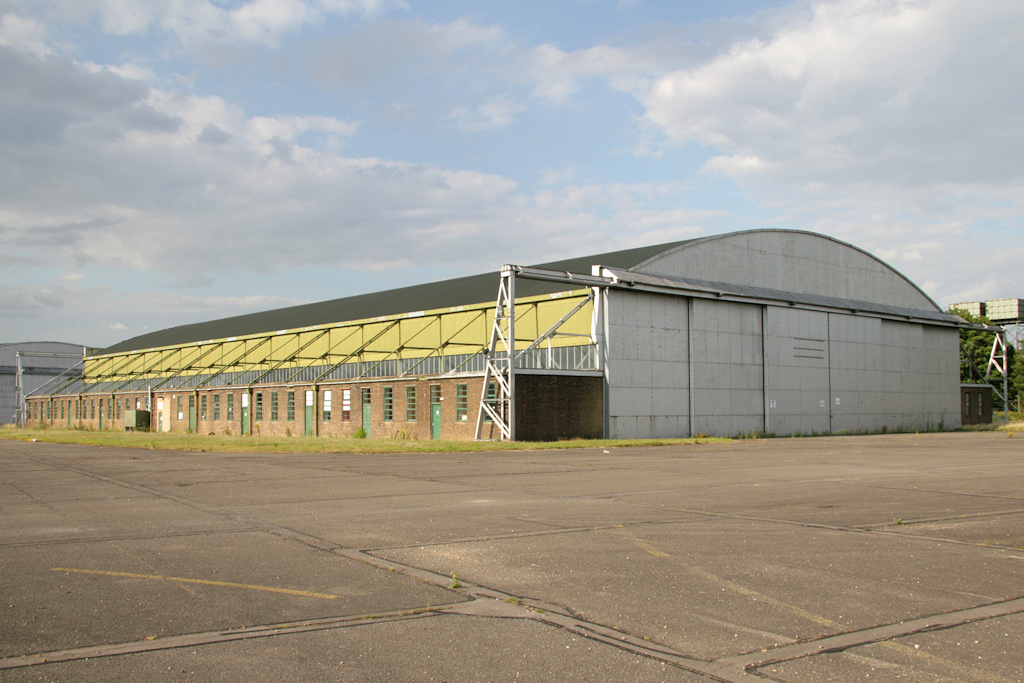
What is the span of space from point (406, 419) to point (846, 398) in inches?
1003

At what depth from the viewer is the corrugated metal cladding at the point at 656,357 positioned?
38.9 m

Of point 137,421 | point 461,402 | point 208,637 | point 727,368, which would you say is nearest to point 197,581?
point 208,637

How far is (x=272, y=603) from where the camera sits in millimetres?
7004

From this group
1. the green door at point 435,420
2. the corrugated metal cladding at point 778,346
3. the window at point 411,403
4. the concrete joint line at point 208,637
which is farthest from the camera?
the window at point 411,403

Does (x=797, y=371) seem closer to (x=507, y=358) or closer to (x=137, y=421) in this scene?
(x=507, y=358)

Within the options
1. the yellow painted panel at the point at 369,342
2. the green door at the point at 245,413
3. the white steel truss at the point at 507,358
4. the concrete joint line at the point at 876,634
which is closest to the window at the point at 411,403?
the yellow painted panel at the point at 369,342

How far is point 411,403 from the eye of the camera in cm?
4200

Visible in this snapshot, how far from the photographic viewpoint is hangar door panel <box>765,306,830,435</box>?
45094 mm

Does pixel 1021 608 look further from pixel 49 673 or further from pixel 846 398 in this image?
pixel 846 398

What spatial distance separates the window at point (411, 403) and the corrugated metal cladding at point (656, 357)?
96 mm

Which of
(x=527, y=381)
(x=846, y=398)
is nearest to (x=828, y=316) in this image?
(x=846, y=398)

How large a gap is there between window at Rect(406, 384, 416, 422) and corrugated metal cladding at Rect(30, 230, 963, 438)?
3.8 inches

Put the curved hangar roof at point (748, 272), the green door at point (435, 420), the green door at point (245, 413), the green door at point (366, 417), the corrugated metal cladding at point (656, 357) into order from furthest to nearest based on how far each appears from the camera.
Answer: the green door at point (245, 413), the green door at point (366, 417), the curved hangar roof at point (748, 272), the green door at point (435, 420), the corrugated metal cladding at point (656, 357)

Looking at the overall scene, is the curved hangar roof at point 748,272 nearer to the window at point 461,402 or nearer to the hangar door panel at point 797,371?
the hangar door panel at point 797,371
